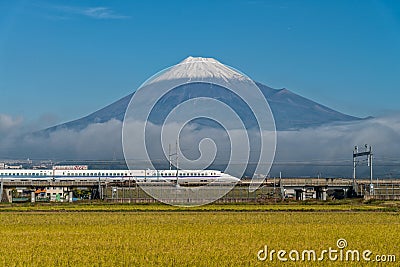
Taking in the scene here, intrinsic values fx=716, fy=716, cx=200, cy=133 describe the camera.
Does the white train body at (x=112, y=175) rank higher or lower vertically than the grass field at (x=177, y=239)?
higher

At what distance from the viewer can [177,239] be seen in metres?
24.9

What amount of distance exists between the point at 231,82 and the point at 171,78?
439 inches

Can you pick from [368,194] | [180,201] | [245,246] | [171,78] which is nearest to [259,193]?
[368,194]

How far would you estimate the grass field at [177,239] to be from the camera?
1948 cm

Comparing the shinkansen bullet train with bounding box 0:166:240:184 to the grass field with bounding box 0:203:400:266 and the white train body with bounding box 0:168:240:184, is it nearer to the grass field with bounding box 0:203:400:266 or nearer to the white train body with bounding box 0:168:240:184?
the white train body with bounding box 0:168:240:184

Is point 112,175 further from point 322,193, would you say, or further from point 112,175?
point 322,193

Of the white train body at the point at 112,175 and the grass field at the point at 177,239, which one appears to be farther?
the white train body at the point at 112,175

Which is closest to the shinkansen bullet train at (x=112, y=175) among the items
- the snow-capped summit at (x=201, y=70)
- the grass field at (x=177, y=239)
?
the snow-capped summit at (x=201, y=70)

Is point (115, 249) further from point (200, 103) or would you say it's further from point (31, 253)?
point (200, 103)

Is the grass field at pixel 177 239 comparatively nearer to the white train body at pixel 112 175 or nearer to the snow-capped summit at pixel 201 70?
the white train body at pixel 112 175

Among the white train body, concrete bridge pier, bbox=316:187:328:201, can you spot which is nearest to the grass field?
concrete bridge pier, bbox=316:187:328:201

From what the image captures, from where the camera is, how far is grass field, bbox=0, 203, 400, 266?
19484 millimetres

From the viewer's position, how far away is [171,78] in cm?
11500

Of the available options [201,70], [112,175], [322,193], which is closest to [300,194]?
[322,193]
